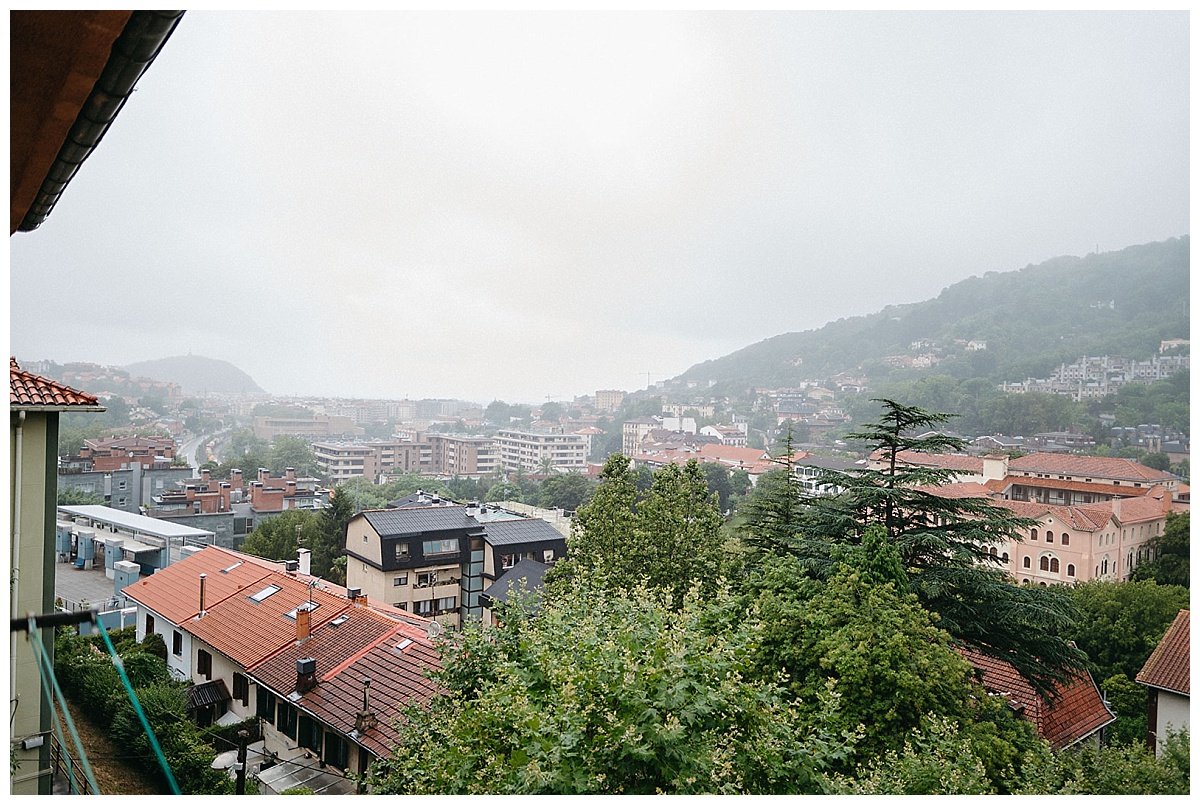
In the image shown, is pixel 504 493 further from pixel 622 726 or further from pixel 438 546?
pixel 622 726

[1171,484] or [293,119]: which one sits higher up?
[293,119]

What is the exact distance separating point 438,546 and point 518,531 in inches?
48.0

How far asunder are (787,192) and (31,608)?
1955 cm

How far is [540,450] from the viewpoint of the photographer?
76.3 feet

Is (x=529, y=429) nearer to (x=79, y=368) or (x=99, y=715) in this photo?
(x=79, y=368)

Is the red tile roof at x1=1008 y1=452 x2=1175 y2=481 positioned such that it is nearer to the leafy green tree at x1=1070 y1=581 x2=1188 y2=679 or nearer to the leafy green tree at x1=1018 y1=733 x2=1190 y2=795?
the leafy green tree at x1=1070 y1=581 x2=1188 y2=679

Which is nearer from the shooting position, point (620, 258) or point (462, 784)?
point (462, 784)

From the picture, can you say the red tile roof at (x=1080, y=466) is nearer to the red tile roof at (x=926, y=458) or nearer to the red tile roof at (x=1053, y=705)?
the red tile roof at (x=926, y=458)

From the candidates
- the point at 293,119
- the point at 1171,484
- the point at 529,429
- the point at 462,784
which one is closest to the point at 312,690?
the point at 462,784

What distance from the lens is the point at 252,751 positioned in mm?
5082

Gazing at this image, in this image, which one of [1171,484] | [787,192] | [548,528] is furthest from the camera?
[787,192]

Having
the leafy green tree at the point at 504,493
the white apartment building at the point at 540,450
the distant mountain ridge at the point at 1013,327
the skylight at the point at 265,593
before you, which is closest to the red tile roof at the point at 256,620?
the skylight at the point at 265,593

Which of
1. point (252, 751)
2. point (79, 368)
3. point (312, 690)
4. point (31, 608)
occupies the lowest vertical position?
point (252, 751)

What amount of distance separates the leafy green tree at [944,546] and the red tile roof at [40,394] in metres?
3.64
